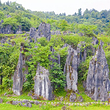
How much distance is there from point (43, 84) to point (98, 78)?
842cm

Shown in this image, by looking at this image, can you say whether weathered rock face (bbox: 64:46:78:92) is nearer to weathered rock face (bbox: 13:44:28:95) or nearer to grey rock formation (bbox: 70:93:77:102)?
grey rock formation (bbox: 70:93:77:102)

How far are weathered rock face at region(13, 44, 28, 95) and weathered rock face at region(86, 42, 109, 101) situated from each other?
1089 cm

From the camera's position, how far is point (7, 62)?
2216 centimetres

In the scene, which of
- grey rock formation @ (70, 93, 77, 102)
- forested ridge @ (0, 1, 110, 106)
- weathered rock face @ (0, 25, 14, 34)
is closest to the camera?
grey rock formation @ (70, 93, 77, 102)

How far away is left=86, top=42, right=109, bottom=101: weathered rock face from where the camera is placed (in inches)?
706

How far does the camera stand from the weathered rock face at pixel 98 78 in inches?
706

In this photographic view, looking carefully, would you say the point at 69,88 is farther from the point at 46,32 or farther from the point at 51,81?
the point at 46,32

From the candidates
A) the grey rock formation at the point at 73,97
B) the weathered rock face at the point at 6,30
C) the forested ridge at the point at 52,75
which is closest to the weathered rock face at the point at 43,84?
the forested ridge at the point at 52,75

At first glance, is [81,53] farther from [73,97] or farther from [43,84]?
[43,84]

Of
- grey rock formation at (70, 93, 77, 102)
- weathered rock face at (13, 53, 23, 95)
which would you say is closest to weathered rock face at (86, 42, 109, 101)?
grey rock formation at (70, 93, 77, 102)

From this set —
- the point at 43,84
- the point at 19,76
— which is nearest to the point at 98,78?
the point at 43,84

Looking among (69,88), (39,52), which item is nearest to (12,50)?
(39,52)

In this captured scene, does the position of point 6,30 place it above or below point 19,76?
above

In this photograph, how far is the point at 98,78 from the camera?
1834 centimetres
